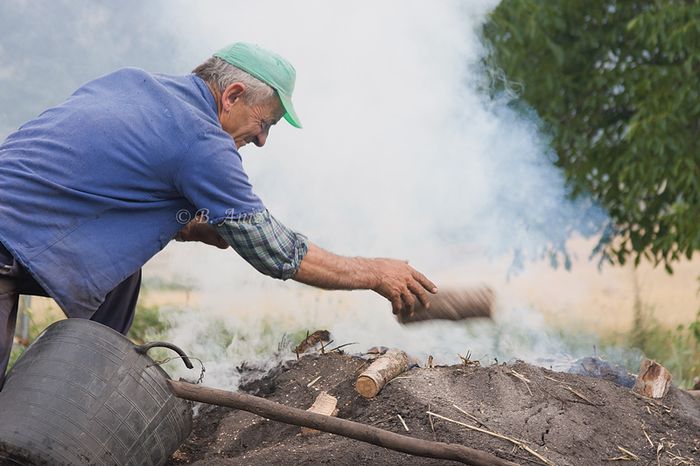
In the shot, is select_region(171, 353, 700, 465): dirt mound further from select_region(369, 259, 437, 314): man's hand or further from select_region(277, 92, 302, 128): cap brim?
select_region(277, 92, 302, 128): cap brim

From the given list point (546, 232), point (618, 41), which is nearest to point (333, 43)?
point (546, 232)

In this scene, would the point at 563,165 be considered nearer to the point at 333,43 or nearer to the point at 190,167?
the point at 333,43

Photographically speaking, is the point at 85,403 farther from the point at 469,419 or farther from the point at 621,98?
the point at 621,98

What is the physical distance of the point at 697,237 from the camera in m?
6.99

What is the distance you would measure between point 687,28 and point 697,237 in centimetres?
172

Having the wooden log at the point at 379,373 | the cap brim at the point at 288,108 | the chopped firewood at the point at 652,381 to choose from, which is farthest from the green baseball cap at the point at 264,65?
the chopped firewood at the point at 652,381

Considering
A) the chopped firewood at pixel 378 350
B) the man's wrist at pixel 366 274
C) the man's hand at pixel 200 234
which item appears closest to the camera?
the man's wrist at pixel 366 274

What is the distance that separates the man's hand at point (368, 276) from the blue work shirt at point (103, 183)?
320mm

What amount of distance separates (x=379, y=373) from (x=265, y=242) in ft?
2.98

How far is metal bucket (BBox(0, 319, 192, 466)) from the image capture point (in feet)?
9.39

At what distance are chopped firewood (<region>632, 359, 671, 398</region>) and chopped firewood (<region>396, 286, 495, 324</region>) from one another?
0.98 metres

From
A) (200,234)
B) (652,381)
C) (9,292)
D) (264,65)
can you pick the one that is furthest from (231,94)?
(652,381)

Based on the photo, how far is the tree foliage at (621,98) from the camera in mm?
7277

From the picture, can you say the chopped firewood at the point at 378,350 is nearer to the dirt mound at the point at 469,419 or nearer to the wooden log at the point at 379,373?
the dirt mound at the point at 469,419
